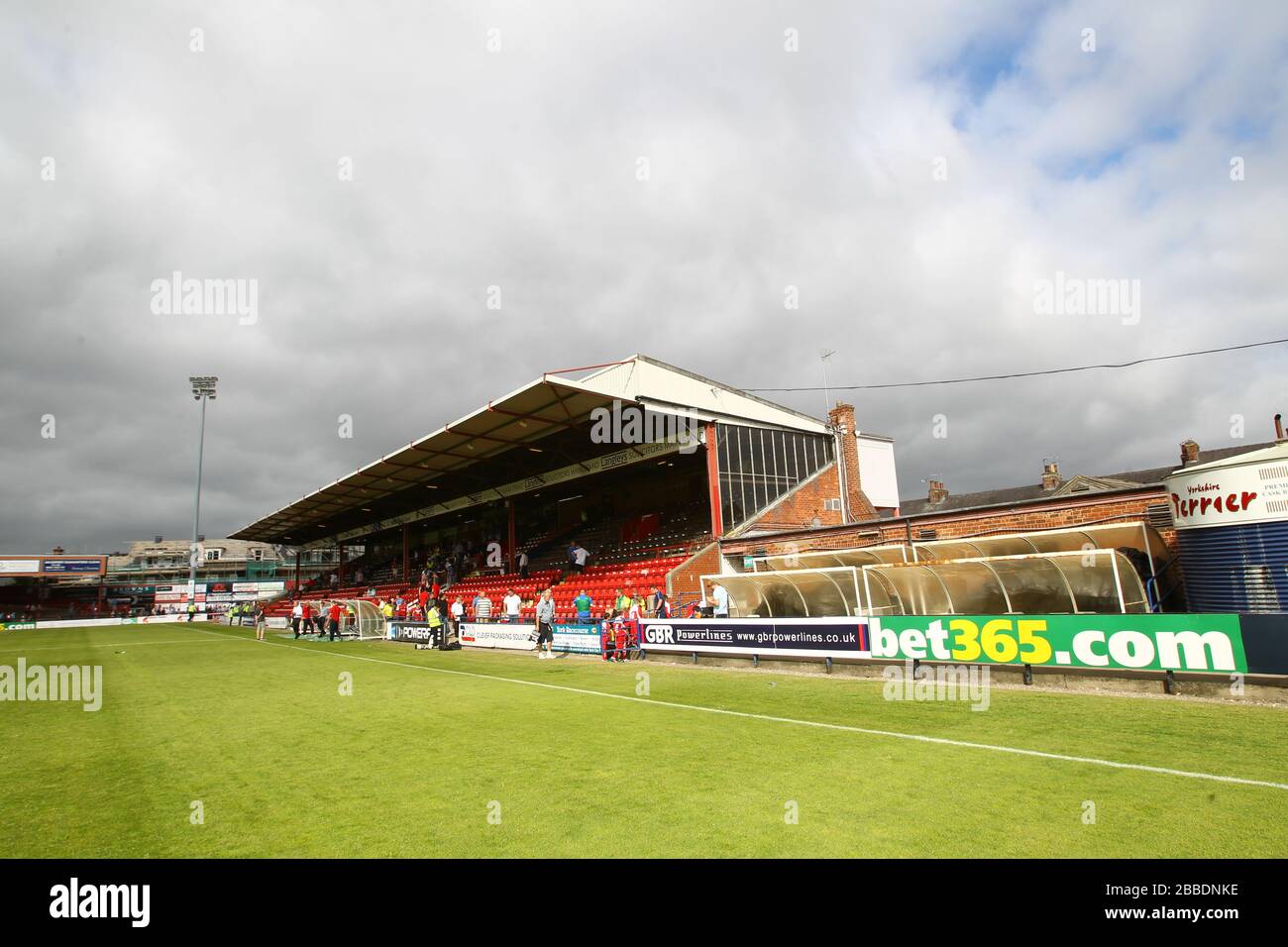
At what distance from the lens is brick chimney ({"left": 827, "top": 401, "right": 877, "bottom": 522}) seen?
30312 mm

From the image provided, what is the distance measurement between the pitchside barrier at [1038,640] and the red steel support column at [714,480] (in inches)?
284

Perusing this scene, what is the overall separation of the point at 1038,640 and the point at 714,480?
14374mm

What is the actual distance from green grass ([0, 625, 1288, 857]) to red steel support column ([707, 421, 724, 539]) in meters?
12.1

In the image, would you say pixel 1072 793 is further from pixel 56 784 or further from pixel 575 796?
pixel 56 784

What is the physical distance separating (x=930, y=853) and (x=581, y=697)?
906 cm

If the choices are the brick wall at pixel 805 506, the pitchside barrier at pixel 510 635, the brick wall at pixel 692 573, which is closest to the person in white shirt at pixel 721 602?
the brick wall at pixel 692 573

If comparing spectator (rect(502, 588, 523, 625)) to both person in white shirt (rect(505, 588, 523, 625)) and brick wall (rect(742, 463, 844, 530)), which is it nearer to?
person in white shirt (rect(505, 588, 523, 625))

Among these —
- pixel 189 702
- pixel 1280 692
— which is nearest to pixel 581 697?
pixel 189 702

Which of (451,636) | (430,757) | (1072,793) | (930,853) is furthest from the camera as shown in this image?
(451,636)

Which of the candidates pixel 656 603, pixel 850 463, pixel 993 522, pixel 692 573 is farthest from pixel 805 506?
pixel 993 522

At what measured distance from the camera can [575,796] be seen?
6.32 metres

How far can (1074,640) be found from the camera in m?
11.6

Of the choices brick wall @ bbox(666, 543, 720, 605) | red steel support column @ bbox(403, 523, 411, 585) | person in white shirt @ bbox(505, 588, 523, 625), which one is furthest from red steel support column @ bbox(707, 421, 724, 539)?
red steel support column @ bbox(403, 523, 411, 585)

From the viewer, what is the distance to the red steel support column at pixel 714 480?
81.6ft
